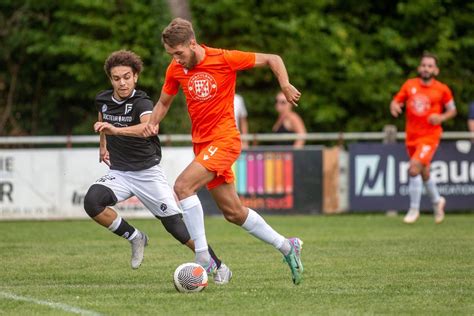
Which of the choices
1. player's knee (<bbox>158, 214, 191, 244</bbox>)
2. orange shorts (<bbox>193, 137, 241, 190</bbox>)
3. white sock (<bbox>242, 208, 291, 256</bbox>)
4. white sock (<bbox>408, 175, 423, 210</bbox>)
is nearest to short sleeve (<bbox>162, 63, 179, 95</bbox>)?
orange shorts (<bbox>193, 137, 241, 190</bbox>)

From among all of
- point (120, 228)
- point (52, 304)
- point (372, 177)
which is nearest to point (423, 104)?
point (372, 177)

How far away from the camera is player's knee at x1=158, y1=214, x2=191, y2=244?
9695 mm

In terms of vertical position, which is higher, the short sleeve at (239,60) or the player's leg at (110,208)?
the short sleeve at (239,60)

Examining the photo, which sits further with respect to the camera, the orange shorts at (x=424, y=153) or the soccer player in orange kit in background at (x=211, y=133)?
the orange shorts at (x=424, y=153)

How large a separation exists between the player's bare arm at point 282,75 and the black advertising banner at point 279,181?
339 inches

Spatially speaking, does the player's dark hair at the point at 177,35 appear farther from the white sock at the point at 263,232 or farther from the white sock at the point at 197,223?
the white sock at the point at 263,232

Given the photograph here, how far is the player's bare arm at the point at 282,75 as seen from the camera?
853cm

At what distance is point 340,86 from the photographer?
22.9 meters

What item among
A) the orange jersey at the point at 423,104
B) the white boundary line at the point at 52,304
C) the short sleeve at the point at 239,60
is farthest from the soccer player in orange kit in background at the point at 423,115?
the white boundary line at the point at 52,304

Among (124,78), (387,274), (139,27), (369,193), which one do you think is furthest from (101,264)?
(139,27)

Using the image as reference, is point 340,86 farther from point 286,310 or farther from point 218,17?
point 286,310

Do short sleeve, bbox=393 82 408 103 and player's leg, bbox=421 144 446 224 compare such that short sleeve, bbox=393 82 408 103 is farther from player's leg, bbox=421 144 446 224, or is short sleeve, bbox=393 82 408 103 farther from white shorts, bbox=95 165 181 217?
white shorts, bbox=95 165 181 217

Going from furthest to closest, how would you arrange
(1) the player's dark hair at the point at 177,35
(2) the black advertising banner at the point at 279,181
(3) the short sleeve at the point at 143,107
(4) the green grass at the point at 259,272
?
(2) the black advertising banner at the point at 279,181, (3) the short sleeve at the point at 143,107, (1) the player's dark hair at the point at 177,35, (4) the green grass at the point at 259,272

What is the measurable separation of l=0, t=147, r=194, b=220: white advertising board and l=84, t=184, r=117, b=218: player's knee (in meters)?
7.57
